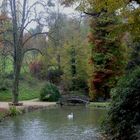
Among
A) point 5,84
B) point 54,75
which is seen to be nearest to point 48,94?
point 5,84

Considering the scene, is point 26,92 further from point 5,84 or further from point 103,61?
point 103,61

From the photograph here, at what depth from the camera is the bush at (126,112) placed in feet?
44.2

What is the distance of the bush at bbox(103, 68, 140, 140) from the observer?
13469mm

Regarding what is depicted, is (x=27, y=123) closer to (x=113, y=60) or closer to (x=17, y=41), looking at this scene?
(x=17, y=41)

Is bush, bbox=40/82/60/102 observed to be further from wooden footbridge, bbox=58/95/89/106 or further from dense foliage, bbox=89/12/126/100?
dense foliage, bbox=89/12/126/100

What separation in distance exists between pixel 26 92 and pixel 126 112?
32.5m

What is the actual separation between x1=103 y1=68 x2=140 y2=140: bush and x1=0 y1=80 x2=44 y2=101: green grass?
27.4 m

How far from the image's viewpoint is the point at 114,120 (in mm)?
14359

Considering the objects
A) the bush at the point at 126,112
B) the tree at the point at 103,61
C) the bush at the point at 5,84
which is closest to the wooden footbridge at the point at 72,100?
the tree at the point at 103,61

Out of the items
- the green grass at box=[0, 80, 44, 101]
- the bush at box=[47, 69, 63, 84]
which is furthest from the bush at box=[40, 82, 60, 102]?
the bush at box=[47, 69, 63, 84]

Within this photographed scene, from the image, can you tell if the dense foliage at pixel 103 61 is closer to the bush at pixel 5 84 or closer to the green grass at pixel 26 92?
the green grass at pixel 26 92

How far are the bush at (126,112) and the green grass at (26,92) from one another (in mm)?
27381

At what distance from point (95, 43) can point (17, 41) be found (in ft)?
30.7

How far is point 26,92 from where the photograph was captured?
45719 mm
